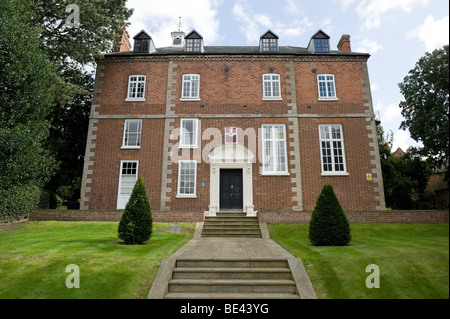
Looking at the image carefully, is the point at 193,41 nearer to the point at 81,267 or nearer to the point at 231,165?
the point at 231,165

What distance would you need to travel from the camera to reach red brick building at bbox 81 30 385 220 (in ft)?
57.6

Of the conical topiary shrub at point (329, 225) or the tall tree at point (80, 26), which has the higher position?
the tall tree at point (80, 26)

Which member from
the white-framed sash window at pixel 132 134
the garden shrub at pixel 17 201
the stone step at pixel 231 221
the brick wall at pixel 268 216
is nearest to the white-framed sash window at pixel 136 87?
the white-framed sash window at pixel 132 134

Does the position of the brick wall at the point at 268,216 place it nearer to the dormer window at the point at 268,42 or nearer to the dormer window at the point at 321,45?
the dormer window at the point at 321,45

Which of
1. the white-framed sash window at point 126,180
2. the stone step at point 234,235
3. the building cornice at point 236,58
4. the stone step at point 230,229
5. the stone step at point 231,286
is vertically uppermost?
the building cornice at point 236,58

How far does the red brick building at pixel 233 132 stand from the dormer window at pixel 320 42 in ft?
4.02

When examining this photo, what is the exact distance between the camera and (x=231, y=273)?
7.21m

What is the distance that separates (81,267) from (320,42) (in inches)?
860

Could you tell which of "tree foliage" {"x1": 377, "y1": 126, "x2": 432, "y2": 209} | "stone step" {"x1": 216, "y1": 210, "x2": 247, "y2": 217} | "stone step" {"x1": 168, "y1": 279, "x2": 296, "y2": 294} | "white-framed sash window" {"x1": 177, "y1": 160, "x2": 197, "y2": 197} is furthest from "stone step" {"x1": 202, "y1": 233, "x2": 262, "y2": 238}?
"tree foliage" {"x1": 377, "y1": 126, "x2": 432, "y2": 209}

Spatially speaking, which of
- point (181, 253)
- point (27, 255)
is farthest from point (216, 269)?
point (27, 255)

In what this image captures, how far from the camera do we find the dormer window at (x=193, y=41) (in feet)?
68.3

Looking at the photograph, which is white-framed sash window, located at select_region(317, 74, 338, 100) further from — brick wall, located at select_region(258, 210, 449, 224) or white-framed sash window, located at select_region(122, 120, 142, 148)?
white-framed sash window, located at select_region(122, 120, 142, 148)

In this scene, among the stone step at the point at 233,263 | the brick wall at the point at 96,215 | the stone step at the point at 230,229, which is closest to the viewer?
the stone step at the point at 233,263
